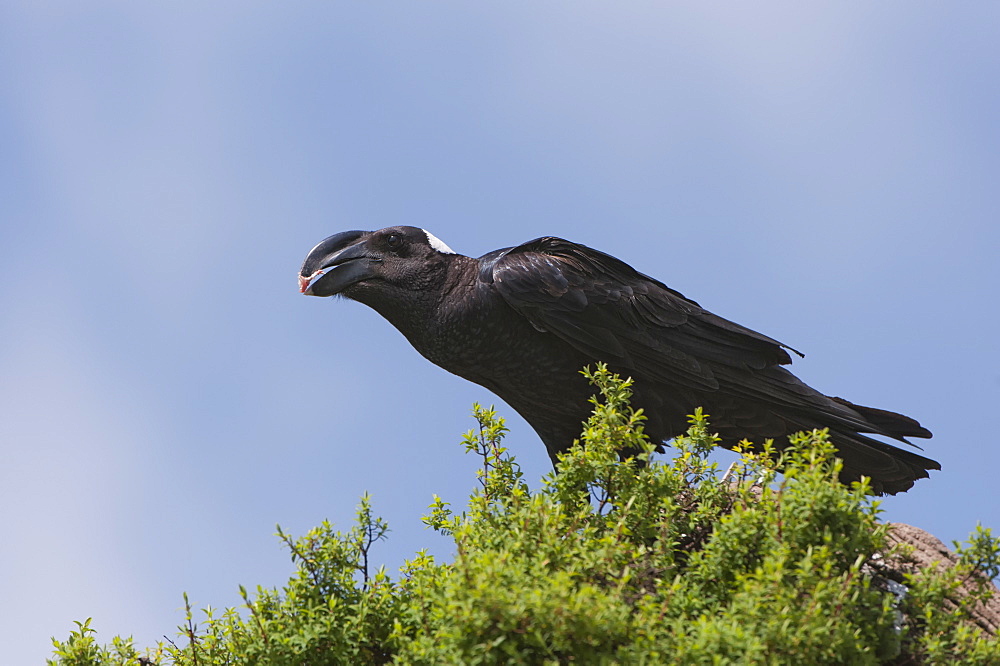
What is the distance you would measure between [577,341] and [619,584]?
2.10 m

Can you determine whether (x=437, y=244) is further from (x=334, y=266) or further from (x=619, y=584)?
(x=619, y=584)

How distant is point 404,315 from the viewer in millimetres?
5512

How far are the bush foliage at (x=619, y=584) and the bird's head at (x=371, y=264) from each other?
125cm

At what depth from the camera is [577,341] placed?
5.20 metres

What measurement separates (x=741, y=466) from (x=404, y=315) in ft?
6.99

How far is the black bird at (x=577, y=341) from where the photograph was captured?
5.25 meters

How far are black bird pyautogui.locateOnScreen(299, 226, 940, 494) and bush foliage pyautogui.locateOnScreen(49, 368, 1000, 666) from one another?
782mm

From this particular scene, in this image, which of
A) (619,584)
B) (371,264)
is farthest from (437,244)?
(619,584)

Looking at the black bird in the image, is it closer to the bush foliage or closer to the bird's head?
the bird's head

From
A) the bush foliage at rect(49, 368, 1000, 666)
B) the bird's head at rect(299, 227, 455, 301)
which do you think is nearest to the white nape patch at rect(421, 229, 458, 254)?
the bird's head at rect(299, 227, 455, 301)

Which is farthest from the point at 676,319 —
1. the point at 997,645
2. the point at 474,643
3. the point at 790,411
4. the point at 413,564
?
the point at 474,643

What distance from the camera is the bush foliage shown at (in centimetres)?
315

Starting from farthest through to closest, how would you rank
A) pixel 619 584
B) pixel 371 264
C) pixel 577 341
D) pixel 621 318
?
pixel 371 264, pixel 621 318, pixel 577 341, pixel 619 584

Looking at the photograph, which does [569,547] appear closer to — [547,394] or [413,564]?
[413,564]
